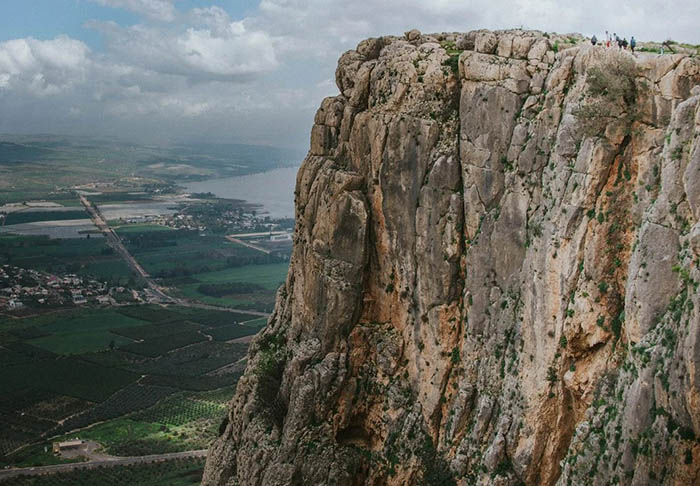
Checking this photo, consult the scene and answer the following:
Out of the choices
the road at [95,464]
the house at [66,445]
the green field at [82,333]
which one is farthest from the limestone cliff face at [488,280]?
the green field at [82,333]

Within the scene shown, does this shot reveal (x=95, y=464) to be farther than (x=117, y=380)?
No

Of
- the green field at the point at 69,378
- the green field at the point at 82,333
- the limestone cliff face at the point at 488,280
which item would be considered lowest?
the green field at the point at 69,378

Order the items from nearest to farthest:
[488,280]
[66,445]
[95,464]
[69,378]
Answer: [488,280] → [95,464] → [66,445] → [69,378]

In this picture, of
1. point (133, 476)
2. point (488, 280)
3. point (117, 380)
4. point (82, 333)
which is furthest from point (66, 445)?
point (488, 280)

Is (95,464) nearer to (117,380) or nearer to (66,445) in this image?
(66,445)

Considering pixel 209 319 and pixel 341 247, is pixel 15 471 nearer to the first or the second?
pixel 341 247

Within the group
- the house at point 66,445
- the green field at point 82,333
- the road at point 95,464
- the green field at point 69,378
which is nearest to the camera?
the road at point 95,464

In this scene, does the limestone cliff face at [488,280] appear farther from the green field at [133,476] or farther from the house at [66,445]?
the house at [66,445]
